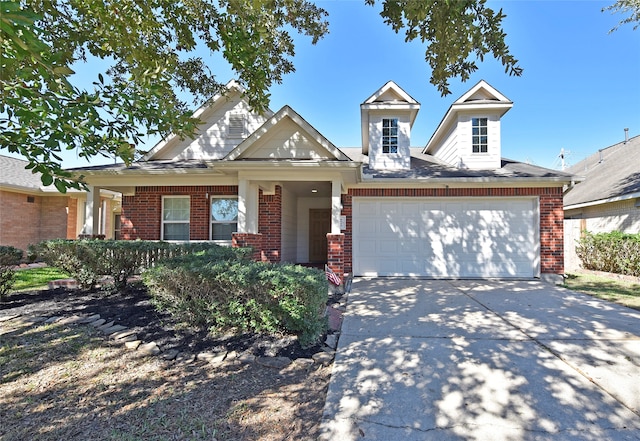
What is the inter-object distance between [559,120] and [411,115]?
1240 centimetres

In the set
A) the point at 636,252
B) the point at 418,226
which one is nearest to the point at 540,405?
the point at 418,226

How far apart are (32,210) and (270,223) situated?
12.1 m

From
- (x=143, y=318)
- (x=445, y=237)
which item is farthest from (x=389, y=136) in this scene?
(x=143, y=318)

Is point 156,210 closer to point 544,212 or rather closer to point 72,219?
point 72,219

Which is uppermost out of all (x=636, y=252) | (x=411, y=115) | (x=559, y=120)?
(x=559, y=120)

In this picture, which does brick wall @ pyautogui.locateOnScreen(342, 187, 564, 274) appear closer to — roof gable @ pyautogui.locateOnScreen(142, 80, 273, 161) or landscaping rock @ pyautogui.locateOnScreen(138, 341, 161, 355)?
roof gable @ pyautogui.locateOnScreen(142, 80, 273, 161)

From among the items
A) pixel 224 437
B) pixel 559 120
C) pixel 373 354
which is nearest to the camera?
pixel 224 437

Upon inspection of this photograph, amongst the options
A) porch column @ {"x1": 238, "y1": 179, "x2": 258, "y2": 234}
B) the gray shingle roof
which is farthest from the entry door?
the gray shingle roof

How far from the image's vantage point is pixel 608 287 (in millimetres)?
8430

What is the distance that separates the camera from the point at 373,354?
12.6 feet

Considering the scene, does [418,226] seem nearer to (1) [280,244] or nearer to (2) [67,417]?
(1) [280,244]

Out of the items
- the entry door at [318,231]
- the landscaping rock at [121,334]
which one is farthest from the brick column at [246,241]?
the entry door at [318,231]

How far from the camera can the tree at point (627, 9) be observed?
10.4m

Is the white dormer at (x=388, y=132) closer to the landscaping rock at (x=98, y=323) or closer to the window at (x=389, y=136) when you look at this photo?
the window at (x=389, y=136)
